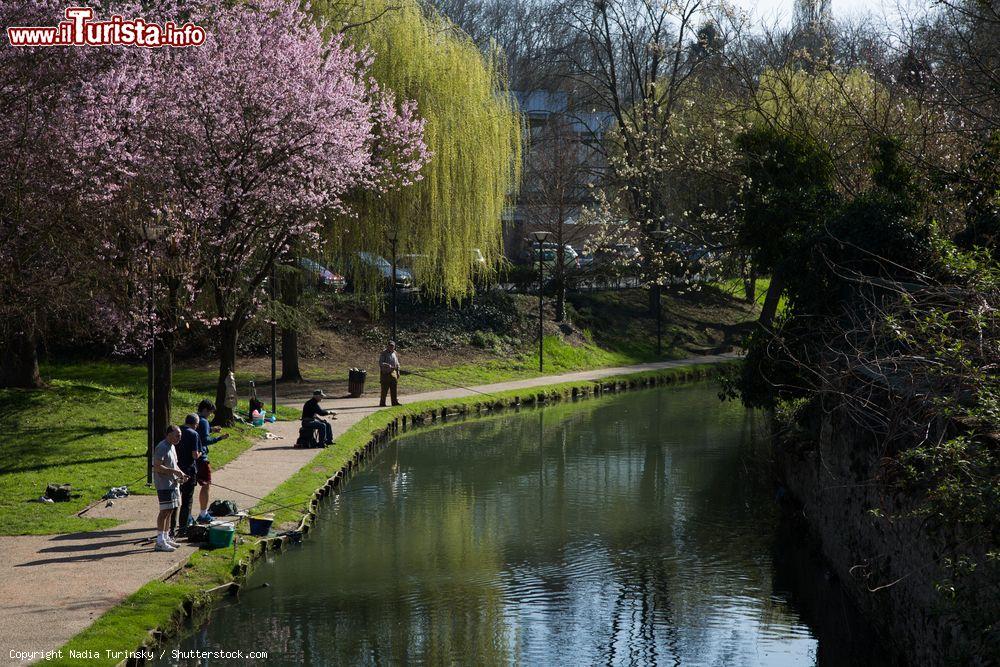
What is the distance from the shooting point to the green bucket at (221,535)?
551 inches

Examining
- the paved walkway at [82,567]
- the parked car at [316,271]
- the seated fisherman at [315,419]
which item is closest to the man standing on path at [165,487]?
the paved walkway at [82,567]

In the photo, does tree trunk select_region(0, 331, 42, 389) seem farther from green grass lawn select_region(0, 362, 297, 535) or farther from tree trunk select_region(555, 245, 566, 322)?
tree trunk select_region(555, 245, 566, 322)

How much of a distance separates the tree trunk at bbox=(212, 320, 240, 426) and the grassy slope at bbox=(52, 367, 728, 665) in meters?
2.34

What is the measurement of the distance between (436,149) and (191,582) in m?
19.4

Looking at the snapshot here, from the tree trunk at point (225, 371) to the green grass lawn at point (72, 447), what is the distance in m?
0.33

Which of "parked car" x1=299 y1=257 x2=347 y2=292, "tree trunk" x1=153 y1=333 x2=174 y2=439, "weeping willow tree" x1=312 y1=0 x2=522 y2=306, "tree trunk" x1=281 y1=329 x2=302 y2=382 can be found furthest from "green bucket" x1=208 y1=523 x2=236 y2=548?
"tree trunk" x1=281 y1=329 x2=302 y2=382

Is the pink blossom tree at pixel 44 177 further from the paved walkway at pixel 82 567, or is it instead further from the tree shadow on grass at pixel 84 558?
the tree shadow on grass at pixel 84 558

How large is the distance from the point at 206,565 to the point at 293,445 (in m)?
8.39

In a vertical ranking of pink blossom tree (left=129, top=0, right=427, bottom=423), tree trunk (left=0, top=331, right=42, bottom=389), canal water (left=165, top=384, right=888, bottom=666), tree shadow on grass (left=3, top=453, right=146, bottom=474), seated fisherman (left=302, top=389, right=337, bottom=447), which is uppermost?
pink blossom tree (left=129, top=0, right=427, bottom=423)

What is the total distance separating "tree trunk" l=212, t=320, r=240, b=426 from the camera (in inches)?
877

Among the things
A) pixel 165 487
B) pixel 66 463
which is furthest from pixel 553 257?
pixel 165 487

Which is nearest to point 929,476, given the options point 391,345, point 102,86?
point 102,86

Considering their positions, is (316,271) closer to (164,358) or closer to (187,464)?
(164,358)

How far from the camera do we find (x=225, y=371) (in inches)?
893
